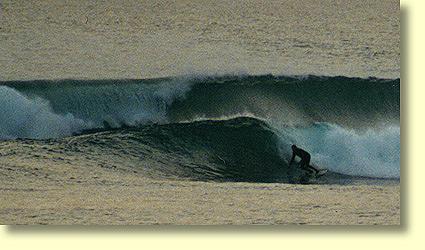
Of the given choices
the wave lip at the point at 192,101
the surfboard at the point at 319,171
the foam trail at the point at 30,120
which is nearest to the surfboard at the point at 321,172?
the surfboard at the point at 319,171

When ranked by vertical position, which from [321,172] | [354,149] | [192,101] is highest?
[192,101]

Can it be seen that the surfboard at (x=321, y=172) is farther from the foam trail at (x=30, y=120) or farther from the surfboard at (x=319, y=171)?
the foam trail at (x=30, y=120)

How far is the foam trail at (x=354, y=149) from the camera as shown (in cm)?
301

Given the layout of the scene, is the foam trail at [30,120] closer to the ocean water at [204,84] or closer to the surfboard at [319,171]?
the ocean water at [204,84]

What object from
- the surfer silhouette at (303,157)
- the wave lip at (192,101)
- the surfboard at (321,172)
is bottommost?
the surfboard at (321,172)

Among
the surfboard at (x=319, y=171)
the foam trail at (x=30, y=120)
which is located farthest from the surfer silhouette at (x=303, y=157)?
the foam trail at (x=30, y=120)

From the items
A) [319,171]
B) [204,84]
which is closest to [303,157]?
[319,171]

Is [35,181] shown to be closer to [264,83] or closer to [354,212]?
[264,83]

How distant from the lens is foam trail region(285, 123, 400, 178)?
3012mm

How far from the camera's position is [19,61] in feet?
9.84

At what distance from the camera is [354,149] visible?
9.96 feet

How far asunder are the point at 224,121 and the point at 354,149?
0.51 m

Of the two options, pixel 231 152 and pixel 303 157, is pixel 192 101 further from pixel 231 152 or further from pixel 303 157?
pixel 303 157

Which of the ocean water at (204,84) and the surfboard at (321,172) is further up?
the ocean water at (204,84)
